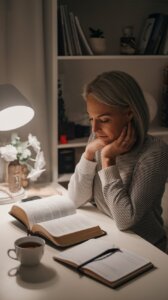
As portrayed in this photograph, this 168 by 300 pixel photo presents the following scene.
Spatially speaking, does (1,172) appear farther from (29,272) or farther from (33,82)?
(29,272)

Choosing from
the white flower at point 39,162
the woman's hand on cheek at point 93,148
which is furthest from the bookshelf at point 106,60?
the woman's hand on cheek at point 93,148

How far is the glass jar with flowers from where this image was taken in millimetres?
2197

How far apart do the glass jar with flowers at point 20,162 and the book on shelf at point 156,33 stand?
95 cm

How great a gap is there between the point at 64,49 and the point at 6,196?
0.90 m

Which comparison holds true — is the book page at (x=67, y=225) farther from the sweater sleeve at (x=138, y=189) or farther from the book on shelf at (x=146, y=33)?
the book on shelf at (x=146, y=33)

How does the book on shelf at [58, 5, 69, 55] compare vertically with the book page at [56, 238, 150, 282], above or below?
above

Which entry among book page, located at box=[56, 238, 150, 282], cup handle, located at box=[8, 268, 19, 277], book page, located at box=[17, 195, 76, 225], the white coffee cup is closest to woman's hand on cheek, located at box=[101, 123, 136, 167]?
book page, located at box=[17, 195, 76, 225]

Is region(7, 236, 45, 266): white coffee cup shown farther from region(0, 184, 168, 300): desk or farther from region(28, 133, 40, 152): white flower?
region(28, 133, 40, 152): white flower

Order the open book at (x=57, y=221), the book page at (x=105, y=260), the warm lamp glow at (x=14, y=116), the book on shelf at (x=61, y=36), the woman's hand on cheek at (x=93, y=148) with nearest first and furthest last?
the book page at (x=105, y=260) < the open book at (x=57, y=221) < the woman's hand on cheek at (x=93, y=148) < the warm lamp glow at (x=14, y=116) < the book on shelf at (x=61, y=36)

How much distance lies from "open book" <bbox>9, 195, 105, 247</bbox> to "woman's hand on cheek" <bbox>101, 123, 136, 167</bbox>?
0.84ft

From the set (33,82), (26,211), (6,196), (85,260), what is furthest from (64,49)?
(85,260)

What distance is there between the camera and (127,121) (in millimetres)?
1844

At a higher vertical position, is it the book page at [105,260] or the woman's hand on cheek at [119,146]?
the woman's hand on cheek at [119,146]

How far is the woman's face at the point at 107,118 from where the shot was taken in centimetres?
183
